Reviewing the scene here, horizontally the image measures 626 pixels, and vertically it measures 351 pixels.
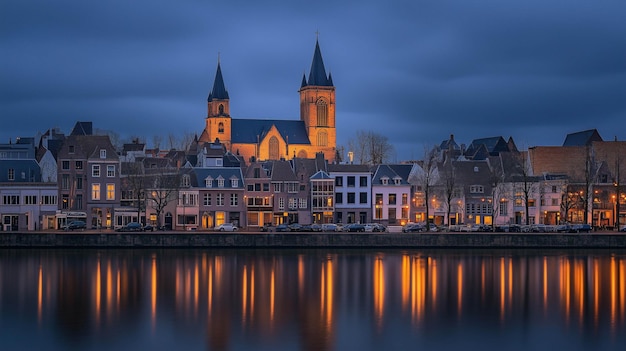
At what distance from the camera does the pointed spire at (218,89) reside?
19462 cm

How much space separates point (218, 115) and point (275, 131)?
47.9ft

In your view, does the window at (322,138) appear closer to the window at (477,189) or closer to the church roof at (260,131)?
the church roof at (260,131)

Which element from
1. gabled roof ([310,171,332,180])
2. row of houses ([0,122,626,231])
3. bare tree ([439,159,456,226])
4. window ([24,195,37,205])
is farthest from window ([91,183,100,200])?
bare tree ([439,159,456,226])

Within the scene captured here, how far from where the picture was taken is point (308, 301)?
53.7 m

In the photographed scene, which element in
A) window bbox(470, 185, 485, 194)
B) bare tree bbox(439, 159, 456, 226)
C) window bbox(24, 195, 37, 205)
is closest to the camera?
window bbox(24, 195, 37, 205)

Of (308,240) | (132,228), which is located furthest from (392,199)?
(132,228)

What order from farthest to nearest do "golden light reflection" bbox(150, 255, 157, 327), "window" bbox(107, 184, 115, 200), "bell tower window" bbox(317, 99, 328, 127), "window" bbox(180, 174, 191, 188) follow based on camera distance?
1. "bell tower window" bbox(317, 99, 328, 127)
2. "window" bbox(180, 174, 191, 188)
3. "window" bbox(107, 184, 115, 200)
4. "golden light reflection" bbox(150, 255, 157, 327)

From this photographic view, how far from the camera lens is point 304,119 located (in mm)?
199625

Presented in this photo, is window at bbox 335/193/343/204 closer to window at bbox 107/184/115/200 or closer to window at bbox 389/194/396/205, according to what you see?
window at bbox 389/194/396/205

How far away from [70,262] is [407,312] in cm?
3267

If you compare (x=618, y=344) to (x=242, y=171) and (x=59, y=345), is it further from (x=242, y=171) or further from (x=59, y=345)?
(x=242, y=171)

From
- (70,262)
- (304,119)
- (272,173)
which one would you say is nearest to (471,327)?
(70,262)

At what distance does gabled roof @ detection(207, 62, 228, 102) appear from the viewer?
639ft

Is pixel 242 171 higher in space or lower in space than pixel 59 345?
higher
